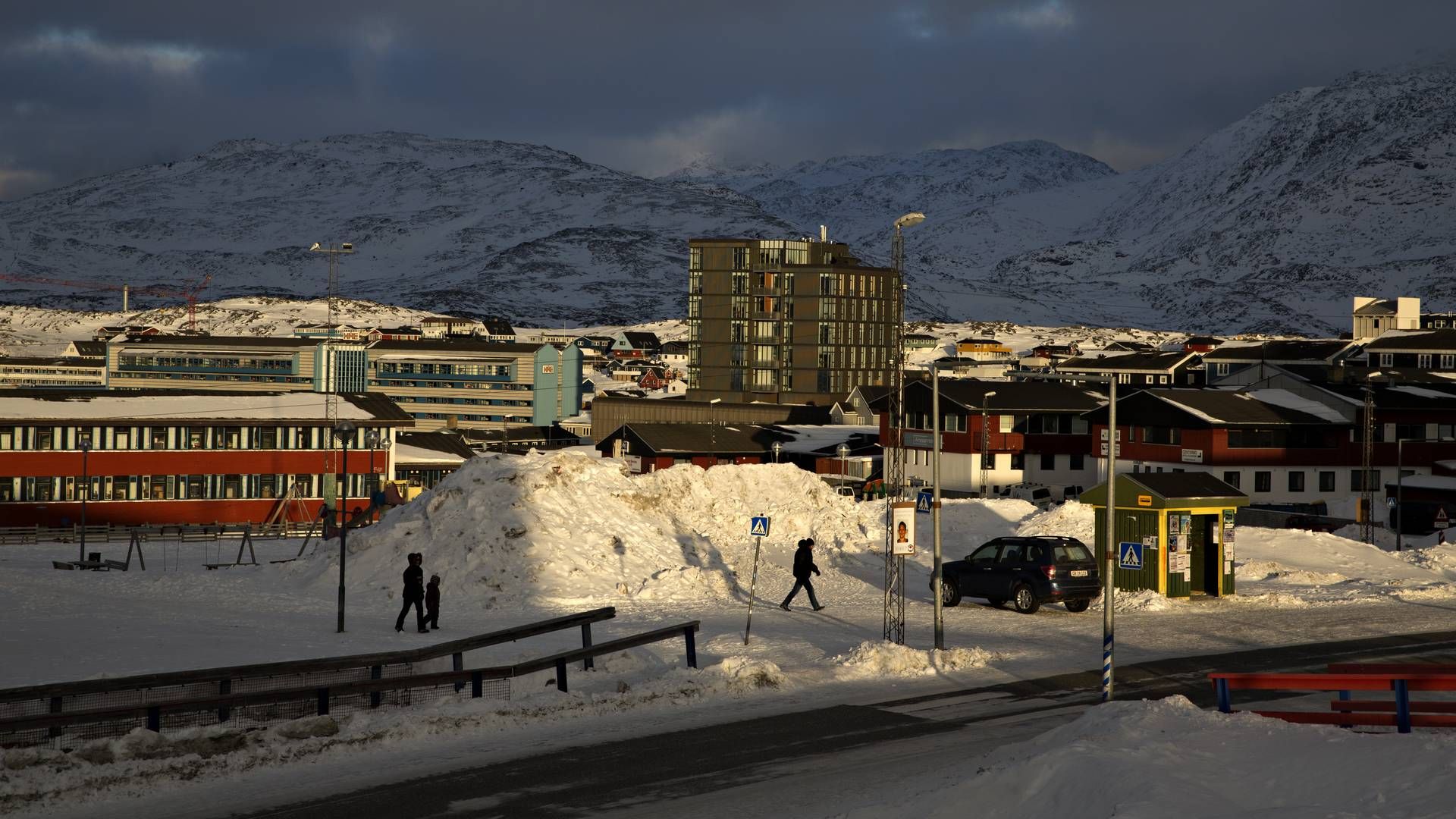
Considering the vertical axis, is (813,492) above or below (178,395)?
below

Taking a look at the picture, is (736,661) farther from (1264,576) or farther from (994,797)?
(1264,576)

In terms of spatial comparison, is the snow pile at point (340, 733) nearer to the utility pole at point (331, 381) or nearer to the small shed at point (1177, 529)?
the utility pole at point (331, 381)

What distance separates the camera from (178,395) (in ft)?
274

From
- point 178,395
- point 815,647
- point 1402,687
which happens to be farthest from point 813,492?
point 178,395

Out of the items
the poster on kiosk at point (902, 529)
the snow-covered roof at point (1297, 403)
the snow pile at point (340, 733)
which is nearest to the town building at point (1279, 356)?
the snow-covered roof at point (1297, 403)

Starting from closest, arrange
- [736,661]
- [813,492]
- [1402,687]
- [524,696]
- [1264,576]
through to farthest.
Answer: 1. [1402,687]
2. [524,696]
3. [736,661]
4. [1264,576]
5. [813,492]

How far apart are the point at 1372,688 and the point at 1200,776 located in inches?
155

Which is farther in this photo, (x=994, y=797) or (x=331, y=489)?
(x=331, y=489)

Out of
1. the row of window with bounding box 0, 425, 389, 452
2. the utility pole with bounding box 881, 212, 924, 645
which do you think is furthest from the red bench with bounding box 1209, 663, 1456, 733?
the row of window with bounding box 0, 425, 389, 452

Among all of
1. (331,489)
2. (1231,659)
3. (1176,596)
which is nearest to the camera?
(1231,659)

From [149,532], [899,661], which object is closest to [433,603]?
[899,661]

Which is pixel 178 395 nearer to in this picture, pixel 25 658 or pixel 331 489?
pixel 331 489

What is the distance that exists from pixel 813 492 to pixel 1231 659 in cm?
2794

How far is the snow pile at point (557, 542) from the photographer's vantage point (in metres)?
39.2
